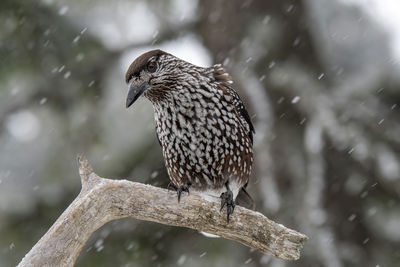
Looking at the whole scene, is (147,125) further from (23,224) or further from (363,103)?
(363,103)

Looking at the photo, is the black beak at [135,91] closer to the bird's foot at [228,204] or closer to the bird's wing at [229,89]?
the bird's wing at [229,89]

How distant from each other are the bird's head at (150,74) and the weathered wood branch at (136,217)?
707 millimetres

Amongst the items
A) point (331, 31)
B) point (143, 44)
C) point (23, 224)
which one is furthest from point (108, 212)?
point (331, 31)

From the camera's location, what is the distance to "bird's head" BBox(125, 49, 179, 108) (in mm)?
4121

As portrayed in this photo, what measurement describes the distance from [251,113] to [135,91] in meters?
2.67

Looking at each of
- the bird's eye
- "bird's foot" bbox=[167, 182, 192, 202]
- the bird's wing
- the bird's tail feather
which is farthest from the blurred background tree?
the bird's eye

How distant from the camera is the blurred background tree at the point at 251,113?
246 inches

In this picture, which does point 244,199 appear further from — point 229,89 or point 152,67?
point 152,67

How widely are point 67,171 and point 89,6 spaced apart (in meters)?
2.04

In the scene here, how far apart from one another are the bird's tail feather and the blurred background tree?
3.98ft

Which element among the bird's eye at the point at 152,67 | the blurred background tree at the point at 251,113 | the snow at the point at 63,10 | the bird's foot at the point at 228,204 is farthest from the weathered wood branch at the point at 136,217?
the snow at the point at 63,10

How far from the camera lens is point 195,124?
14.3 feet

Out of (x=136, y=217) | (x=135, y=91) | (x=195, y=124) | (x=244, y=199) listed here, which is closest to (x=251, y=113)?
(x=244, y=199)

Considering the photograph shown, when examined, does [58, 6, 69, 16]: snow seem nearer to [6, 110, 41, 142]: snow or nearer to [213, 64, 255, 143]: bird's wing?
[6, 110, 41, 142]: snow
